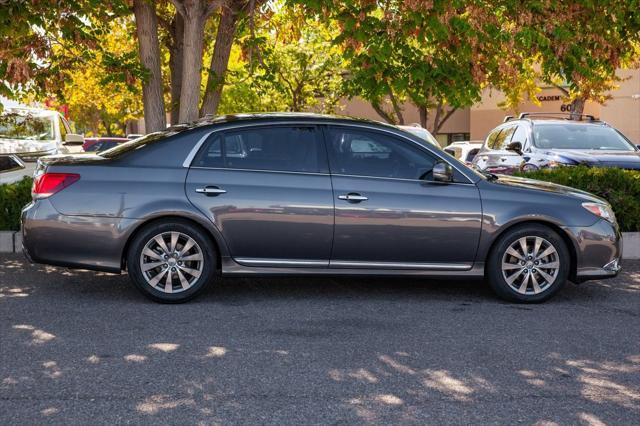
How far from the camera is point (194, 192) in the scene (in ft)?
23.9

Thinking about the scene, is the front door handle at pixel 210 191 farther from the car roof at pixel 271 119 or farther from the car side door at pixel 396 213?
the car side door at pixel 396 213

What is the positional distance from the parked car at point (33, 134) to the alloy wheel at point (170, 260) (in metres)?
9.01

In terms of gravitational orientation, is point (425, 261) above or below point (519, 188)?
below

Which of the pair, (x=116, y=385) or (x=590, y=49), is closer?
(x=116, y=385)

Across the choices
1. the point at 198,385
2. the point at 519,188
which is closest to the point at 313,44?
the point at 519,188

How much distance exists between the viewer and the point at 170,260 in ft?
23.9

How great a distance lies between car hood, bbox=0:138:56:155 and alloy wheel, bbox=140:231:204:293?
8.99 m

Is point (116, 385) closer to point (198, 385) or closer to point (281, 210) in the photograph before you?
point (198, 385)

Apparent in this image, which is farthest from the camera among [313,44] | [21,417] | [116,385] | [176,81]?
[313,44]

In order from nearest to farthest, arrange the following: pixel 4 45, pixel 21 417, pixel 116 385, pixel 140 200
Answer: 1. pixel 21 417
2. pixel 116 385
3. pixel 140 200
4. pixel 4 45

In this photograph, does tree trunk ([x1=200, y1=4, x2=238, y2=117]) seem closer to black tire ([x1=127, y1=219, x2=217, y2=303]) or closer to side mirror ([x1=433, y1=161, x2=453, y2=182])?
black tire ([x1=127, y1=219, x2=217, y2=303])

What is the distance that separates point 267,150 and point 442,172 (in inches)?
59.5

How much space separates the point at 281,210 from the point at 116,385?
105 inches

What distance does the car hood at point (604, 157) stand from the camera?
11922mm
